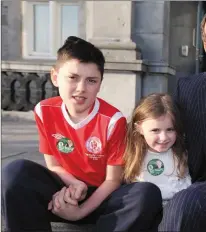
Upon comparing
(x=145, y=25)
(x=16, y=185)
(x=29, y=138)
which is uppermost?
(x=145, y=25)

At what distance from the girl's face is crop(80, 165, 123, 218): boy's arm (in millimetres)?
195

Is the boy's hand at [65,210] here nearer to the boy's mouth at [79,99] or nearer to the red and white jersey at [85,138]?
the red and white jersey at [85,138]

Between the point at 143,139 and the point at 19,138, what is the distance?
3.62 metres

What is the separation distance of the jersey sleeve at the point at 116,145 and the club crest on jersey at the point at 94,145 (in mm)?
46

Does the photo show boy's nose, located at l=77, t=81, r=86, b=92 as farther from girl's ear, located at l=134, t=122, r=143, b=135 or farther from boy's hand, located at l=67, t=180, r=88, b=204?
boy's hand, located at l=67, t=180, r=88, b=204

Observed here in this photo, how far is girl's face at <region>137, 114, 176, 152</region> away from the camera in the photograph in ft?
6.38

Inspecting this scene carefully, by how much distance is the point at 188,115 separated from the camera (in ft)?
6.44

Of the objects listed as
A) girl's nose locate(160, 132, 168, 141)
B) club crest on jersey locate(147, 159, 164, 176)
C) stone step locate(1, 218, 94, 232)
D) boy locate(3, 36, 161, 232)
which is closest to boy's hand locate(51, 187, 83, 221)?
boy locate(3, 36, 161, 232)

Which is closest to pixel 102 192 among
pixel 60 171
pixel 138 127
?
pixel 60 171

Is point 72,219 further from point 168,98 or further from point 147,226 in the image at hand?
point 168,98

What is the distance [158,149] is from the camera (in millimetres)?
1968

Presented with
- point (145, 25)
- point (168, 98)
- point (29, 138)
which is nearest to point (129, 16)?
point (145, 25)

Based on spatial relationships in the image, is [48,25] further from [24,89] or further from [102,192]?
[102,192]

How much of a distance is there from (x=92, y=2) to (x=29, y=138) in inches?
70.3
